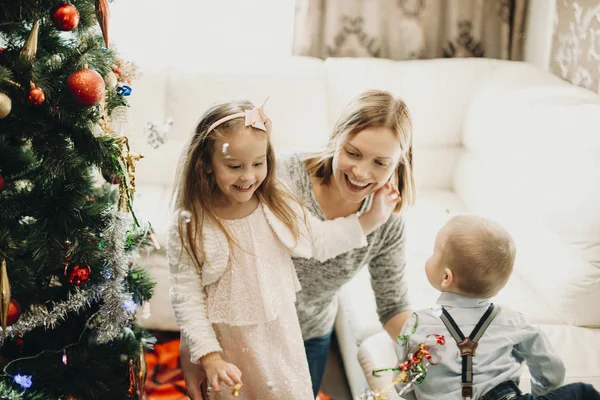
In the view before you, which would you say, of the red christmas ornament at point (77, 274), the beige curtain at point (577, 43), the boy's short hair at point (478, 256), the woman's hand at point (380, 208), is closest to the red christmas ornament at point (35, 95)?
the red christmas ornament at point (77, 274)

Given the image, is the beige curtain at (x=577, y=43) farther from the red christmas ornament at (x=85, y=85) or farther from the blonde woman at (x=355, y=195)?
the red christmas ornament at (x=85, y=85)

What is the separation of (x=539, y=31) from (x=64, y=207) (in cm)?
261

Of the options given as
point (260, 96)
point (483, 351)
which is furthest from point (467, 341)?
point (260, 96)

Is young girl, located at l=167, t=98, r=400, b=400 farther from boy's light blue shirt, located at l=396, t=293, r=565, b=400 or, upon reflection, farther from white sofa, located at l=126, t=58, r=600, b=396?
white sofa, located at l=126, t=58, r=600, b=396

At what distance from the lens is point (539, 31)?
3.04m

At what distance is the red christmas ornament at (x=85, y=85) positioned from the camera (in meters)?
1.19

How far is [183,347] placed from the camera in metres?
1.23

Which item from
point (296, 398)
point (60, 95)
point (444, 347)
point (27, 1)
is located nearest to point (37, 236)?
point (60, 95)

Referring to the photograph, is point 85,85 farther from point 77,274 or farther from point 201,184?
point 77,274

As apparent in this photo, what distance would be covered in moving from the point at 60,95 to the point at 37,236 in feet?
1.03

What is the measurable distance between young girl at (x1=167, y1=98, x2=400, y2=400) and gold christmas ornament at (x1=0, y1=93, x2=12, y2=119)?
354 mm

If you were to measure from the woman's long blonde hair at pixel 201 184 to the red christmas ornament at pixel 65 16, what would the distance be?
1.05ft

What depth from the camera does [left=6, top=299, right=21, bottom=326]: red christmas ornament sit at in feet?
4.23

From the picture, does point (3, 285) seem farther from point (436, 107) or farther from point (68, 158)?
point (436, 107)
